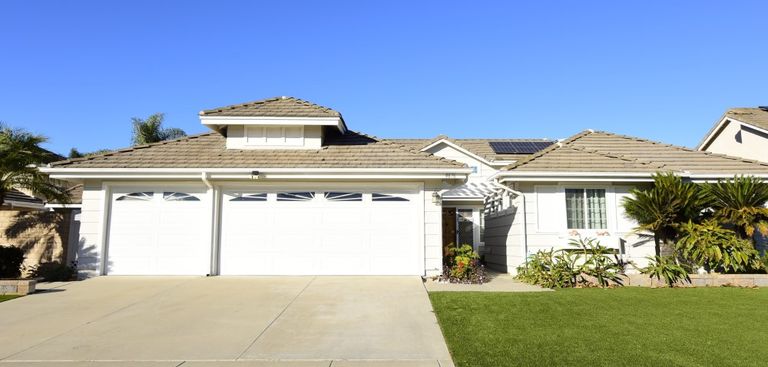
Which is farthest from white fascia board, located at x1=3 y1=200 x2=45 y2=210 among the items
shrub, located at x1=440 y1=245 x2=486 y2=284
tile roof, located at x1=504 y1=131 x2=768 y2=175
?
tile roof, located at x1=504 y1=131 x2=768 y2=175

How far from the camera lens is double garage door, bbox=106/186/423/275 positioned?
1248cm

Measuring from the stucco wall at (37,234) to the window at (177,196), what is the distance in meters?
2.94

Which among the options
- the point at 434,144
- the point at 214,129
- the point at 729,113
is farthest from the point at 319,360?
the point at 729,113

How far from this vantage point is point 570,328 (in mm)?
7086

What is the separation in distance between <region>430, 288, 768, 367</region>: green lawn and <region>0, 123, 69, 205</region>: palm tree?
11009mm

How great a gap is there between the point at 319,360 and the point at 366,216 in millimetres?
6953

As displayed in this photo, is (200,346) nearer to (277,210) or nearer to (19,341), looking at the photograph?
(19,341)

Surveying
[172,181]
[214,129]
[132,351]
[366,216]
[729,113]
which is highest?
[729,113]

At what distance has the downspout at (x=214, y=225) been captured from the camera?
40.6 feet

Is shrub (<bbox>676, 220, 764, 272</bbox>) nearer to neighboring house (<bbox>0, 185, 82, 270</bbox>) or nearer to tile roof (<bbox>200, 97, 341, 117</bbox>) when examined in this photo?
tile roof (<bbox>200, 97, 341, 117</bbox>)

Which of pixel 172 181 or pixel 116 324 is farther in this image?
pixel 172 181

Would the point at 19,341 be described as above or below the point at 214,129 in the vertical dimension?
below

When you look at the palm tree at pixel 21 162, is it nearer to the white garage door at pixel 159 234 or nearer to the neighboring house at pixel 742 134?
the white garage door at pixel 159 234

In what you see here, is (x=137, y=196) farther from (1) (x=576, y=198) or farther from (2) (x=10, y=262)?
(1) (x=576, y=198)
